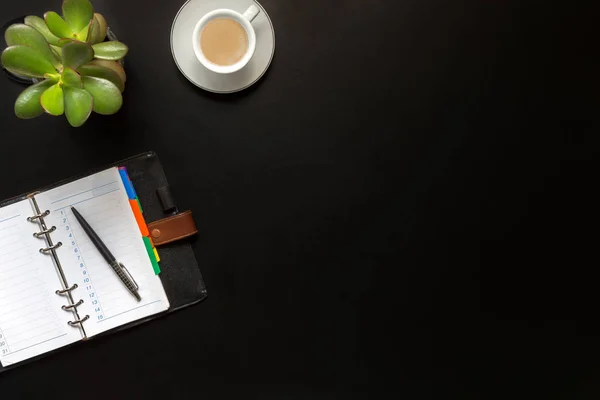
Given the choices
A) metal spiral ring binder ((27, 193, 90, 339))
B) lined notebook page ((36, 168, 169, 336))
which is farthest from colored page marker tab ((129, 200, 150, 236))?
metal spiral ring binder ((27, 193, 90, 339))

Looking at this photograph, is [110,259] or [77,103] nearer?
[77,103]

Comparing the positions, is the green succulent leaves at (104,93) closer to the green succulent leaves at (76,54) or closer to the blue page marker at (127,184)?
the green succulent leaves at (76,54)

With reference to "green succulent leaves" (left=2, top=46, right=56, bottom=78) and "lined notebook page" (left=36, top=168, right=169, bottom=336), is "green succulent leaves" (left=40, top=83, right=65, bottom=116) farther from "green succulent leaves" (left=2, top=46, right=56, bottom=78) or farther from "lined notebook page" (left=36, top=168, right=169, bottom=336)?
"lined notebook page" (left=36, top=168, right=169, bottom=336)

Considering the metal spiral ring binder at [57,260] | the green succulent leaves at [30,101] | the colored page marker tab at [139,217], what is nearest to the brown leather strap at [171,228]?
the colored page marker tab at [139,217]

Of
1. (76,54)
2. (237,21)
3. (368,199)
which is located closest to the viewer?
(76,54)

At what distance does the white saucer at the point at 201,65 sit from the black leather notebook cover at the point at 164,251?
163mm

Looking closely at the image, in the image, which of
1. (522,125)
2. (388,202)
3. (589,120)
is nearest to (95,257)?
(388,202)

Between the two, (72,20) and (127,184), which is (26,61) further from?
(127,184)

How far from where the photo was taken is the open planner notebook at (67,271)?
2.85 feet

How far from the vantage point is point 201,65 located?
0.86 meters

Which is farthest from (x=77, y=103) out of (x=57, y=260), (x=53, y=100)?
(x=57, y=260)

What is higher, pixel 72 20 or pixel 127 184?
pixel 72 20

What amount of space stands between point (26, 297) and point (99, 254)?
0.50 ft

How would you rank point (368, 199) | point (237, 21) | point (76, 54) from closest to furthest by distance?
point (76, 54)
point (237, 21)
point (368, 199)
